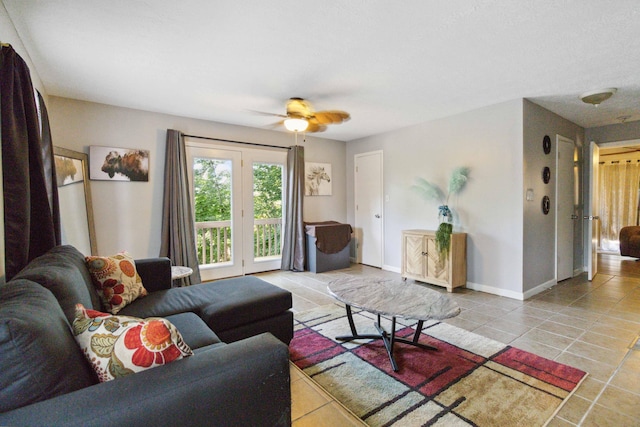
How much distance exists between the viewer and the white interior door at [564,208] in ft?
14.1

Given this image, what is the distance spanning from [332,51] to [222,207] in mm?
2936

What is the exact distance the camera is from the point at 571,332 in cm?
272

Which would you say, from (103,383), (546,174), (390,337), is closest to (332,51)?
(390,337)

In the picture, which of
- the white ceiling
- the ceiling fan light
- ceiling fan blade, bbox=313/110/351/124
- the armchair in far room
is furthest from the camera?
the armchair in far room

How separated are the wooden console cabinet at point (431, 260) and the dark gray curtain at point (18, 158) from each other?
3933 mm

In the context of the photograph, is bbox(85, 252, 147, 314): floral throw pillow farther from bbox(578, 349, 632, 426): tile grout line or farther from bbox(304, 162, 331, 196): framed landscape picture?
bbox(304, 162, 331, 196): framed landscape picture

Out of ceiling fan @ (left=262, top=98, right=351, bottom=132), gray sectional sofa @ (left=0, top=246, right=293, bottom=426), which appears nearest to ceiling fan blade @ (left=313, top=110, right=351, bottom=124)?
ceiling fan @ (left=262, top=98, right=351, bottom=132)

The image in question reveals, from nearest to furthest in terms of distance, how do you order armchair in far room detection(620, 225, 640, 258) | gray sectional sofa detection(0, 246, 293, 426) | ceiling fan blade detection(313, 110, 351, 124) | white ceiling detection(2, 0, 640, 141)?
gray sectional sofa detection(0, 246, 293, 426) < white ceiling detection(2, 0, 640, 141) < ceiling fan blade detection(313, 110, 351, 124) < armchair in far room detection(620, 225, 640, 258)

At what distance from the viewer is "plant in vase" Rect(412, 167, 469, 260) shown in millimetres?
3936

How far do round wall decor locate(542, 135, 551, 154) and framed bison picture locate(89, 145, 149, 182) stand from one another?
509cm

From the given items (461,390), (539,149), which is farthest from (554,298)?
(461,390)

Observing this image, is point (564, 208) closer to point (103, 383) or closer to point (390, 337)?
point (390, 337)

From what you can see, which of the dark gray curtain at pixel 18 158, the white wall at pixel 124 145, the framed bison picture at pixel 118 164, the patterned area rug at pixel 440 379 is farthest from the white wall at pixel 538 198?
the framed bison picture at pixel 118 164

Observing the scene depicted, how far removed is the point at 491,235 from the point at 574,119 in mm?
2308
